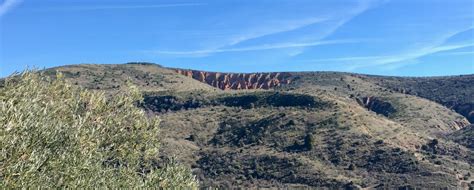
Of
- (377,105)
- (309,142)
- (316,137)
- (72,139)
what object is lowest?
(309,142)

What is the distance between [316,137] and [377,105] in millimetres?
53197

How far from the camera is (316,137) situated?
8969cm

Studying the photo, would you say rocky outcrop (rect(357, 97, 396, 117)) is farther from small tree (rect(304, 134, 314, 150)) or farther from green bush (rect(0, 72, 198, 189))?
green bush (rect(0, 72, 198, 189))

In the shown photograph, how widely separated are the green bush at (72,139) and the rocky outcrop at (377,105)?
109 meters

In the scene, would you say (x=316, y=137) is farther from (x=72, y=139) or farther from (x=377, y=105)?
(x=72, y=139)

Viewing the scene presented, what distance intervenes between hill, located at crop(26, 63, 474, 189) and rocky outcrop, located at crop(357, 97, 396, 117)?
0.41 metres

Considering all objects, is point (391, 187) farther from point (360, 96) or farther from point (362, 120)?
point (360, 96)

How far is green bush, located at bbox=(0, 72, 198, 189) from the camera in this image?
15227mm

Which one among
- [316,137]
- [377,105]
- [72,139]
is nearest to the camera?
[72,139]

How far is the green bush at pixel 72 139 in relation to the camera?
599 inches

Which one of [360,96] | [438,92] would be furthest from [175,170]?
[438,92]

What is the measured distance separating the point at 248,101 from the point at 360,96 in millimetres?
40462

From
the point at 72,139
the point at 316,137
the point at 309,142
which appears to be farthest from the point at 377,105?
the point at 72,139

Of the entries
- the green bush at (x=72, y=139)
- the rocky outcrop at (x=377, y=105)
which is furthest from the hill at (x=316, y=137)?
the green bush at (x=72, y=139)
